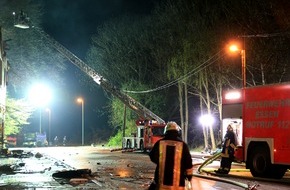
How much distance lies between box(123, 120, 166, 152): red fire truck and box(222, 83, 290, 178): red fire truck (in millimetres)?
15066

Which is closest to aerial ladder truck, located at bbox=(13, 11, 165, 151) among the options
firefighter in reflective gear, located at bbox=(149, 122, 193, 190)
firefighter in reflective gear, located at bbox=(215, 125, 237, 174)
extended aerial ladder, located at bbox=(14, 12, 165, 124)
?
extended aerial ladder, located at bbox=(14, 12, 165, 124)

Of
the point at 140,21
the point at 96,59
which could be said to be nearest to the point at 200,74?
the point at 140,21

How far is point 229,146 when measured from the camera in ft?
49.3

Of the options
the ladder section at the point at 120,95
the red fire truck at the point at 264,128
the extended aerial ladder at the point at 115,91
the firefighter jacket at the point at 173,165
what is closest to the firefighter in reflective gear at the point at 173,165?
the firefighter jacket at the point at 173,165

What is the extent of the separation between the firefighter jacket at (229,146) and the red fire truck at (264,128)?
0.26 metres

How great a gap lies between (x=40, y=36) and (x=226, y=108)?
27266 millimetres

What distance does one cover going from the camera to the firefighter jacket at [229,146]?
49.2 ft

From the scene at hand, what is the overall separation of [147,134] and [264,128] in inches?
694

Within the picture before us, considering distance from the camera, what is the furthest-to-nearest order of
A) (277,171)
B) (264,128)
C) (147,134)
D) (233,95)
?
(147,134)
(233,95)
(264,128)
(277,171)

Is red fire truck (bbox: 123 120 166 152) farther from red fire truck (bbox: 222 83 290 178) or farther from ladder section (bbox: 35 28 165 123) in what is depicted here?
red fire truck (bbox: 222 83 290 178)

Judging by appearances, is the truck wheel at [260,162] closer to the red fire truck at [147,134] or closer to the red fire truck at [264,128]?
the red fire truck at [264,128]

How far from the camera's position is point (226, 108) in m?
16.6

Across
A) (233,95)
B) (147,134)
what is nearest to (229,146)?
(233,95)

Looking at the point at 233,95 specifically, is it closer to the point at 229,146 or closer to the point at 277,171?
the point at 229,146
